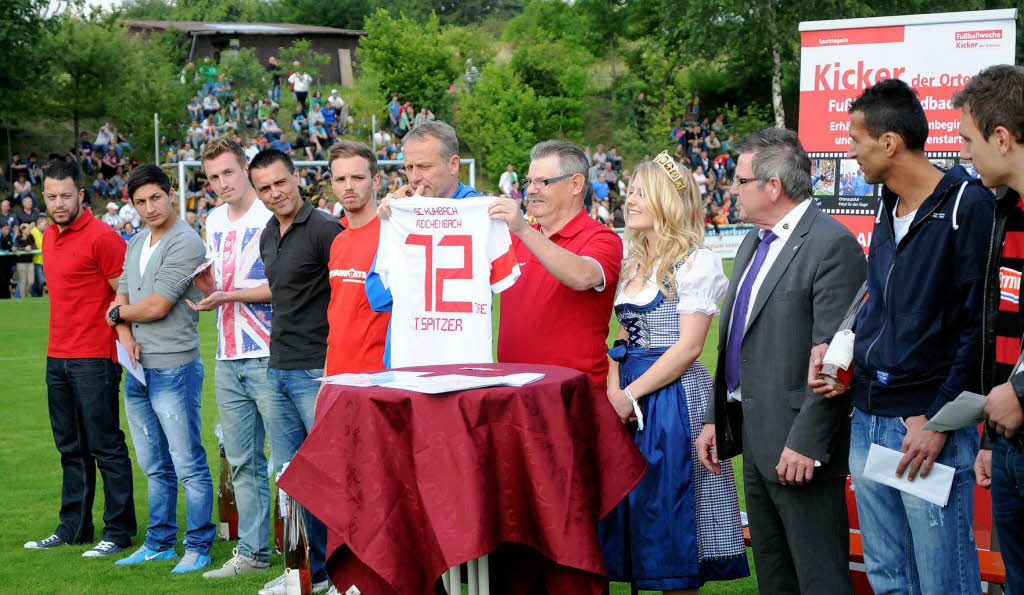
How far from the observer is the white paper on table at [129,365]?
6.01 meters

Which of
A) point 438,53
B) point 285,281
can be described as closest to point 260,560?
point 285,281

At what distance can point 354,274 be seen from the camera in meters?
4.92

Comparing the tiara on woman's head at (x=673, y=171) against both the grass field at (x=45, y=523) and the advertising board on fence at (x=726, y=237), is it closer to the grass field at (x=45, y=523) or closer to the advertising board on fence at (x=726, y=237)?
the grass field at (x=45, y=523)

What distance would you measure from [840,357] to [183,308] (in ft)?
13.0

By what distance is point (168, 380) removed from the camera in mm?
6070

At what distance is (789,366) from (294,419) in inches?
111

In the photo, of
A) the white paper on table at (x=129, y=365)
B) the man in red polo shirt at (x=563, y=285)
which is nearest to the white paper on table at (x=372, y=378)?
the man in red polo shirt at (x=563, y=285)

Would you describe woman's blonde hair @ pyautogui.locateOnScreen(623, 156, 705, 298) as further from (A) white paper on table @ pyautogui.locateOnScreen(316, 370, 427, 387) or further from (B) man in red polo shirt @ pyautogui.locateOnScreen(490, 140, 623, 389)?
(A) white paper on table @ pyautogui.locateOnScreen(316, 370, 427, 387)

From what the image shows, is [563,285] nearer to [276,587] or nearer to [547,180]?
[547,180]

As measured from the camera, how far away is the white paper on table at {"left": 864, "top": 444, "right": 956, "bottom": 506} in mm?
3305

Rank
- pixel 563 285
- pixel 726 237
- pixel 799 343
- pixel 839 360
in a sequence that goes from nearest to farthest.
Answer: pixel 839 360, pixel 799 343, pixel 563 285, pixel 726 237

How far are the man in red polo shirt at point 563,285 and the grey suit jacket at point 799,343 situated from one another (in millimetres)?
830

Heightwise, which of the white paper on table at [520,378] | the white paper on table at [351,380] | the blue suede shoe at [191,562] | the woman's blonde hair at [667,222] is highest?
the woman's blonde hair at [667,222]

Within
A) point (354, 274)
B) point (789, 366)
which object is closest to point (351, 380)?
point (354, 274)
